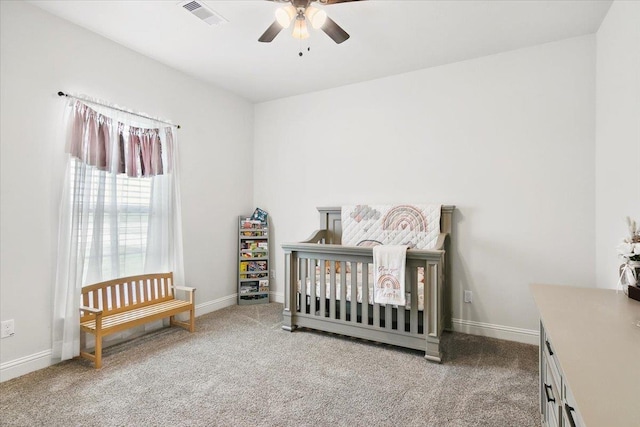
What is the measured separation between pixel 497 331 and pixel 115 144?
12.3 feet

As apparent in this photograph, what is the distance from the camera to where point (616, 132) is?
216cm

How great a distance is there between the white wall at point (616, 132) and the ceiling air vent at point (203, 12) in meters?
2.64

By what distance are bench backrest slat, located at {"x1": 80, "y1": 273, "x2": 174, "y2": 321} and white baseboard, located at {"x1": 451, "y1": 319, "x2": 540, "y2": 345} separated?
9.32ft

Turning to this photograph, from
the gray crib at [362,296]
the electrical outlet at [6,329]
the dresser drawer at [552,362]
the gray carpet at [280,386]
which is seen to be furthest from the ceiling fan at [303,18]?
the electrical outlet at [6,329]

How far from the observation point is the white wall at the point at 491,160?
8.84 ft

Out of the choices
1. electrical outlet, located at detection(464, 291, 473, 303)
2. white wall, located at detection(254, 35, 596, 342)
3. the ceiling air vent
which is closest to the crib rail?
electrical outlet, located at detection(464, 291, 473, 303)

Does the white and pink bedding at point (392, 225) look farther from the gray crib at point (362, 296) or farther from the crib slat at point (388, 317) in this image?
the crib slat at point (388, 317)

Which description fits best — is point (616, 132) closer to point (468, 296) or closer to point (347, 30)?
point (468, 296)

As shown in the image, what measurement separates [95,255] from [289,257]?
1.61 metres

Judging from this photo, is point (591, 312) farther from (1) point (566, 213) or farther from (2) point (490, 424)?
(1) point (566, 213)

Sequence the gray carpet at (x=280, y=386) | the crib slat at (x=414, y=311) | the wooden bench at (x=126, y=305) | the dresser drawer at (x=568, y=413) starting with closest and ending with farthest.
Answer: the dresser drawer at (x=568, y=413) → the gray carpet at (x=280, y=386) → the wooden bench at (x=126, y=305) → the crib slat at (x=414, y=311)

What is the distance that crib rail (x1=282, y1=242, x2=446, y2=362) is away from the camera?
248 cm

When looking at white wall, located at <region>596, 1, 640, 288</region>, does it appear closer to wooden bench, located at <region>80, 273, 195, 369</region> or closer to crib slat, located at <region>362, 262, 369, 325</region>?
crib slat, located at <region>362, 262, 369, 325</region>

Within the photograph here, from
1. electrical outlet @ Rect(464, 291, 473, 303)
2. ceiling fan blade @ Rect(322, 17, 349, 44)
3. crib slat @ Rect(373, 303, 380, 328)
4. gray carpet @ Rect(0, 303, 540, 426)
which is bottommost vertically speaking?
gray carpet @ Rect(0, 303, 540, 426)
